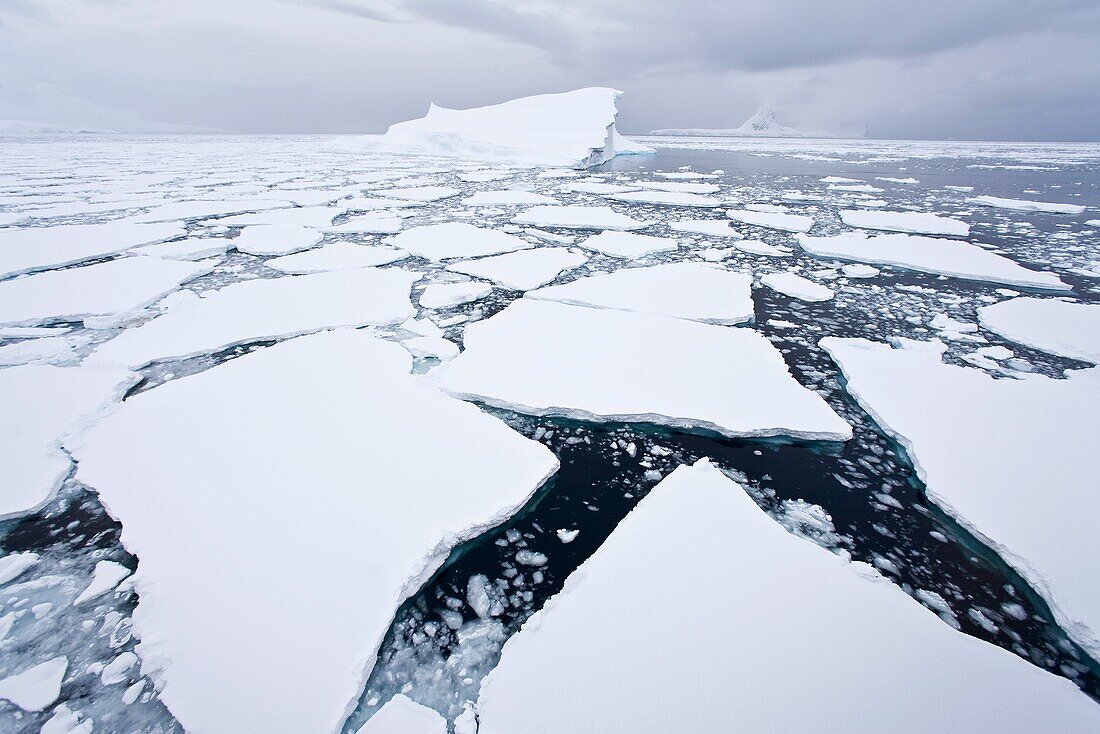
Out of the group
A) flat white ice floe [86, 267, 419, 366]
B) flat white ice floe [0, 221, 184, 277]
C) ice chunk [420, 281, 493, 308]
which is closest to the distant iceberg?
flat white ice floe [0, 221, 184, 277]

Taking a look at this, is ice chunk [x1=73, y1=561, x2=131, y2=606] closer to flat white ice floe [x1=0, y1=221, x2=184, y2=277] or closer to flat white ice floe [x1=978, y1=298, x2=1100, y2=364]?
flat white ice floe [x1=0, y1=221, x2=184, y2=277]

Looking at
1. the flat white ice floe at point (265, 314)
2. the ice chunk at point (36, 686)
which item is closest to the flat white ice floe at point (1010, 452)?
the ice chunk at point (36, 686)

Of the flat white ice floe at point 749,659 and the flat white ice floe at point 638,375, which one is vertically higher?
the flat white ice floe at point 638,375

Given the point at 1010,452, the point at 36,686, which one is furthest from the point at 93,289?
the point at 1010,452

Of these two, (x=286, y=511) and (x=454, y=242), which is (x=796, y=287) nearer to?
(x=454, y=242)

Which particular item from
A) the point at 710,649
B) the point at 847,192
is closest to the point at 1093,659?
the point at 710,649

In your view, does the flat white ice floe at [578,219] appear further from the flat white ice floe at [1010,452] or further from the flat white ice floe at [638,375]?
the flat white ice floe at [1010,452]
